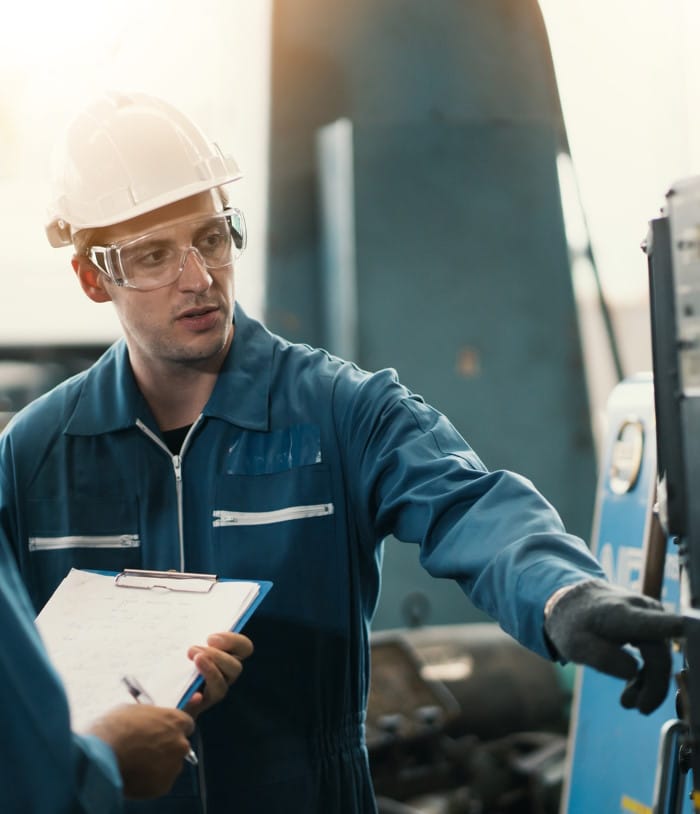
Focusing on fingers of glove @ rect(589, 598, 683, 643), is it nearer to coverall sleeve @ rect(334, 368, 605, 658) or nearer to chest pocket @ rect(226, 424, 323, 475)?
coverall sleeve @ rect(334, 368, 605, 658)

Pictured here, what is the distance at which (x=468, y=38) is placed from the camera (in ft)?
11.4

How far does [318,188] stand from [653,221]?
2.64 metres

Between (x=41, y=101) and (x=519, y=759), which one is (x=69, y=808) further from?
(x=41, y=101)

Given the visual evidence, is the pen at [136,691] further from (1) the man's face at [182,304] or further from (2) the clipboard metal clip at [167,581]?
(1) the man's face at [182,304]

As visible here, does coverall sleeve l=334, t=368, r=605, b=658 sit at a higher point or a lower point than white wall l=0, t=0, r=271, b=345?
lower

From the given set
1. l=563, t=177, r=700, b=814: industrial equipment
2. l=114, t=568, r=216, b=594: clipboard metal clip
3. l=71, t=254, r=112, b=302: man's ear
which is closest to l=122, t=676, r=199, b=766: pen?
l=114, t=568, r=216, b=594: clipboard metal clip

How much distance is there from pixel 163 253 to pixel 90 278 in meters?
0.20

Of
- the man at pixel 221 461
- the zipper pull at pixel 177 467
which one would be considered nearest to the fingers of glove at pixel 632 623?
the man at pixel 221 461

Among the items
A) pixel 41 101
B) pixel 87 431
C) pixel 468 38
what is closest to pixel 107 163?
pixel 87 431

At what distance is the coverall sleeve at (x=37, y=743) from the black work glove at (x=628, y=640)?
46 centimetres

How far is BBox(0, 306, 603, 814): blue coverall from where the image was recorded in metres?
1.48

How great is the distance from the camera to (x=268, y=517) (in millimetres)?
1507

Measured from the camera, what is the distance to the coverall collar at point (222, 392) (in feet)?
5.09

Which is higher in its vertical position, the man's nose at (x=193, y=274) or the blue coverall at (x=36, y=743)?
the man's nose at (x=193, y=274)
